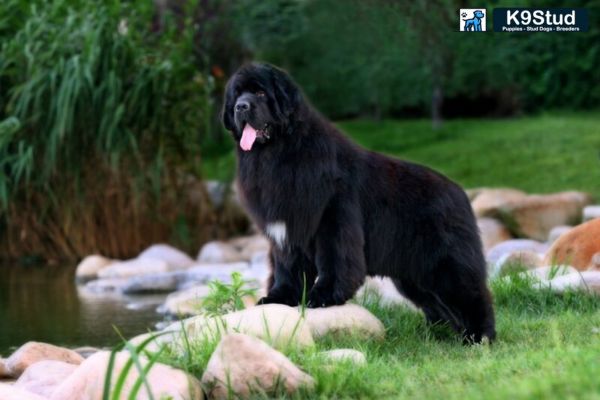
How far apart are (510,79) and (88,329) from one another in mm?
11304

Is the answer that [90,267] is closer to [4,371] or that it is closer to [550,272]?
[4,371]

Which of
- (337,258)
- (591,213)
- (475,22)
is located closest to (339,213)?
(337,258)

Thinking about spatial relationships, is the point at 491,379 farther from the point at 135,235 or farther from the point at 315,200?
the point at 135,235

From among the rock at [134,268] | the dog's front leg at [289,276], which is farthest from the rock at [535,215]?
the dog's front leg at [289,276]

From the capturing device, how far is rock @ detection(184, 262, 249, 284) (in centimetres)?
1045

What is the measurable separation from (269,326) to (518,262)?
127 inches

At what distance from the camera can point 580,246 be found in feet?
23.1

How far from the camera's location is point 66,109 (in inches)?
446

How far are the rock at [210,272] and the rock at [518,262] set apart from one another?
3.54 metres

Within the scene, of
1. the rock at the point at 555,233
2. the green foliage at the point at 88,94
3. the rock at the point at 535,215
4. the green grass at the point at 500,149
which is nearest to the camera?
the rock at the point at 555,233

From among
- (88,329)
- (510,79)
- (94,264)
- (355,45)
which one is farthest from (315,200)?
(510,79)

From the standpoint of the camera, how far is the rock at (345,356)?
4380mm

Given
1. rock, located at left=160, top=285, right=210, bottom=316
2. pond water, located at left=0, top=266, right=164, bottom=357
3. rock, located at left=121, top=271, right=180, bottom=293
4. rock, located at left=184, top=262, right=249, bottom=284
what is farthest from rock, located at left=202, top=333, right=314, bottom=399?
rock, located at left=121, top=271, right=180, bottom=293

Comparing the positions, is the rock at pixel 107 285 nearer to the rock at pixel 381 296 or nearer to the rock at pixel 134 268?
the rock at pixel 134 268
